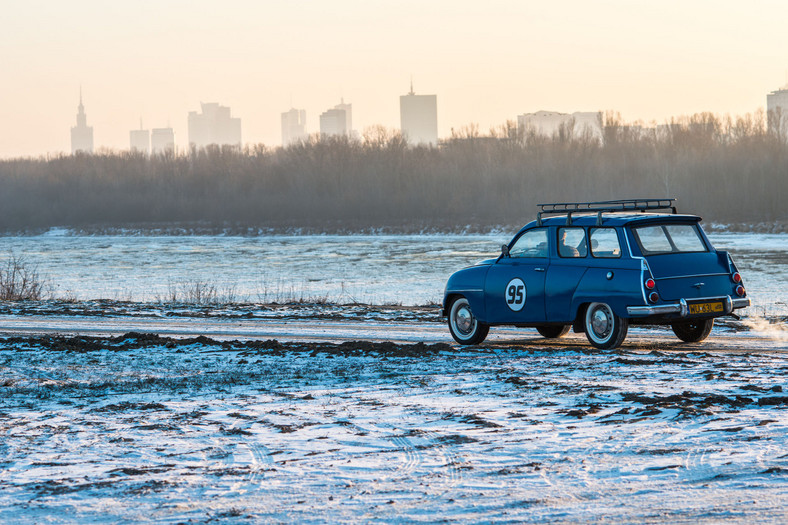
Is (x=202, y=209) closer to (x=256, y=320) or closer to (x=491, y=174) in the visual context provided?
(x=491, y=174)

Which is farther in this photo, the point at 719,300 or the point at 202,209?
the point at 202,209

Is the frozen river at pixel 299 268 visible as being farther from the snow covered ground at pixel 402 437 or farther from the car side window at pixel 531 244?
the snow covered ground at pixel 402 437

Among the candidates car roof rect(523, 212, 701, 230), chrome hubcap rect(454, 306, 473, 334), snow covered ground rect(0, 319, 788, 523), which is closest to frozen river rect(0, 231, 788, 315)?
car roof rect(523, 212, 701, 230)

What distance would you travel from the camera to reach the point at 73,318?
20844mm

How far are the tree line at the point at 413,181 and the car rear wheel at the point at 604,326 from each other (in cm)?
7109

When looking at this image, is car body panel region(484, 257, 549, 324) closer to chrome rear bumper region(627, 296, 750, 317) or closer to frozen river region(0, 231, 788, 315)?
chrome rear bumper region(627, 296, 750, 317)

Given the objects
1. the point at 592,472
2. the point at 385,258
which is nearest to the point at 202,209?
the point at 385,258

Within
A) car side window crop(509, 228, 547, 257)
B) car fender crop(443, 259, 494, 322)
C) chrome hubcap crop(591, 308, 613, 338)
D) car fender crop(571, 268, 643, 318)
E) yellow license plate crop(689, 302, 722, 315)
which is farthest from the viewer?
car fender crop(443, 259, 494, 322)

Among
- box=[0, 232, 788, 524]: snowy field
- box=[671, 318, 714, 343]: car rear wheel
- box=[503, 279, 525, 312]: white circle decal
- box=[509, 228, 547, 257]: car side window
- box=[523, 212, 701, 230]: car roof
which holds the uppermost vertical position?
box=[523, 212, 701, 230]: car roof

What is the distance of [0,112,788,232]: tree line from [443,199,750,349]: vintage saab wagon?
231ft

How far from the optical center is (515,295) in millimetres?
13828

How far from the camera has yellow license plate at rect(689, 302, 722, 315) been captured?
496 inches

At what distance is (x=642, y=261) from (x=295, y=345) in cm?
505

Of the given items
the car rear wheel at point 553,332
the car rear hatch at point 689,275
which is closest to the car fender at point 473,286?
the car rear wheel at point 553,332
